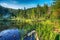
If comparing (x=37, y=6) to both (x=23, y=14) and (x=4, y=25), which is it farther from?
(x=4, y=25)

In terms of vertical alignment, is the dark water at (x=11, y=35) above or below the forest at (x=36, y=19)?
below

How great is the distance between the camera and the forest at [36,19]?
4.15 m

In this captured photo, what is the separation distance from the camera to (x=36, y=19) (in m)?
4.21

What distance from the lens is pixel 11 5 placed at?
4.23 meters

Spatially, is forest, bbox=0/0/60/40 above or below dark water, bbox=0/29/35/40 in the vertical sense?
above

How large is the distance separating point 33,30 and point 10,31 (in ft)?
1.66

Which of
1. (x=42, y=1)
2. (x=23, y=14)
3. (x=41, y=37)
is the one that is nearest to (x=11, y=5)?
(x=23, y=14)

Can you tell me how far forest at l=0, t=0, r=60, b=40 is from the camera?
4.15 metres

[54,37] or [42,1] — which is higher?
[42,1]

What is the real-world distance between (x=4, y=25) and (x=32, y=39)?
69 cm

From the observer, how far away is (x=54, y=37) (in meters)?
4.21

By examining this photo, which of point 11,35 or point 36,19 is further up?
point 36,19

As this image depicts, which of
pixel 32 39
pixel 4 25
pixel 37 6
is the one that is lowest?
pixel 32 39

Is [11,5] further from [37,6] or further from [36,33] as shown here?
[36,33]
